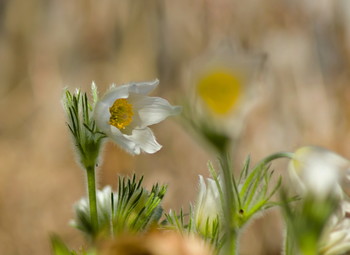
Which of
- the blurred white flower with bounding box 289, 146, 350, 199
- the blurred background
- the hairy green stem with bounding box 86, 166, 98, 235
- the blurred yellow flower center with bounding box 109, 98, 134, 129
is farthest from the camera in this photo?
the blurred background

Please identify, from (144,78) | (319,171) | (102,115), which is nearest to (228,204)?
(319,171)

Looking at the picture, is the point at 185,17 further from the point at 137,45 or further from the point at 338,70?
the point at 338,70

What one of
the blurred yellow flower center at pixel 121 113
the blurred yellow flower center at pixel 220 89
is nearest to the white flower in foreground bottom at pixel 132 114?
the blurred yellow flower center at pixel 121 113

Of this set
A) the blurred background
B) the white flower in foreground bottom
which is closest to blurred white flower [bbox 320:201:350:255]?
the white flower in foreground bottom

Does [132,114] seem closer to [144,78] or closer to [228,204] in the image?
[228,204]

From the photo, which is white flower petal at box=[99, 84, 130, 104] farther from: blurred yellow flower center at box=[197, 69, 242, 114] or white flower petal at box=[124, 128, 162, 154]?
blurred yellow flower center at box=[197, 69, 242, 114]

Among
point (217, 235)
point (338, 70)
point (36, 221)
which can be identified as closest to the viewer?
point (217, 235)

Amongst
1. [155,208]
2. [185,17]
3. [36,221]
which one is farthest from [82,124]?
[185,17]
